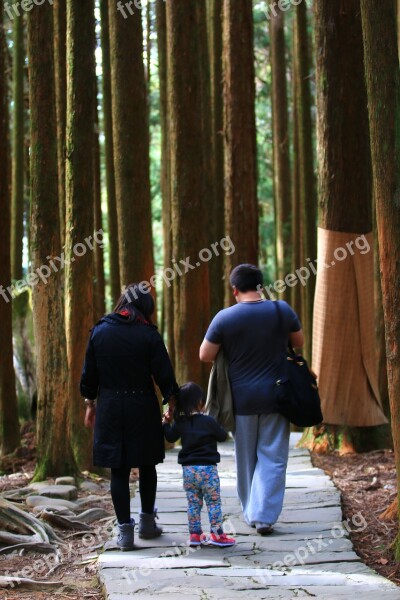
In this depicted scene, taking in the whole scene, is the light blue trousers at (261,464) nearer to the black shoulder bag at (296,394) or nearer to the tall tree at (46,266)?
the black shoulder bag at (296,394)

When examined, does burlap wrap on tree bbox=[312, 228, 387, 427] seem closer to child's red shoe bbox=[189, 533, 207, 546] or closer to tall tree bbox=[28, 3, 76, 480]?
tall tree bbox=[28, 3, 76, 480]

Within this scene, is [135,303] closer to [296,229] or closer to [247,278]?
[247,278]

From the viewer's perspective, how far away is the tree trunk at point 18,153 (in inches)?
648

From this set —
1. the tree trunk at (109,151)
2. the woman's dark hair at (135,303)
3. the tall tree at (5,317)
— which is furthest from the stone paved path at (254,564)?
the tree trunk at (109,151)

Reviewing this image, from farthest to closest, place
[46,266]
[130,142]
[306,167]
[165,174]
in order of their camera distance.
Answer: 1. [165,174]
2. [306,167]
3. [130,142]
4. [46,266]

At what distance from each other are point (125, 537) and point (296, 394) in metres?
1.59

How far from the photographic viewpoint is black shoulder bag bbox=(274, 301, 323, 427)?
6.90m

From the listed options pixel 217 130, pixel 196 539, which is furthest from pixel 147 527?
pixel 217 130

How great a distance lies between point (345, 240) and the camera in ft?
34.8

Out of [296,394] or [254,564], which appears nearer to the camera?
[254,564]

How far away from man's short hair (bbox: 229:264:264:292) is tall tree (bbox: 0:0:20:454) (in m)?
4.81

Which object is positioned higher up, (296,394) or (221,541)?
(296,394)

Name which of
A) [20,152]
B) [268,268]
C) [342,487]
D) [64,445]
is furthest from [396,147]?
[268,268]

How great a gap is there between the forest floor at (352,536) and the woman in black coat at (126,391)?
0.46 metres
